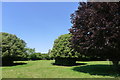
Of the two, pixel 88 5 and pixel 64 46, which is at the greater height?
pixel 88 5

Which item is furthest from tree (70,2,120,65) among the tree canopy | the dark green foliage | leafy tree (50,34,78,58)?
the dark green foliage

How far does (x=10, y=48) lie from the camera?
1742 centimetres

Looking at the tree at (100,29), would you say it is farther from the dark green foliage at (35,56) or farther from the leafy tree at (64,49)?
the dark green foliage at (35,56)

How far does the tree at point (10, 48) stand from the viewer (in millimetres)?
16955

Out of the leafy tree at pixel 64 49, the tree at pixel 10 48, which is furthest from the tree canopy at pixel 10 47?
the leafy tree at pixel 64 49

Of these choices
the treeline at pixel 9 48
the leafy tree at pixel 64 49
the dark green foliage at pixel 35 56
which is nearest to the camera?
the leafy tree at pixel 64 49

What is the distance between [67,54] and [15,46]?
7.75 metres

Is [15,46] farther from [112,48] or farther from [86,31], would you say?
[112,48]

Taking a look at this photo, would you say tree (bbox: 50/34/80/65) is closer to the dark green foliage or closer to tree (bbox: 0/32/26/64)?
tree (bbox: 0/32/26/64)

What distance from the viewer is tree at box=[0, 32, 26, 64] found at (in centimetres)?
1695

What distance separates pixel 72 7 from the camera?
37.5ft

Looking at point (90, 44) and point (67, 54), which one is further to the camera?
point (67, 54)

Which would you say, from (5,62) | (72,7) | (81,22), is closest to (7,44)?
(5,62)

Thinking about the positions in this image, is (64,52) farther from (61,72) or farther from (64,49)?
(61,72)
